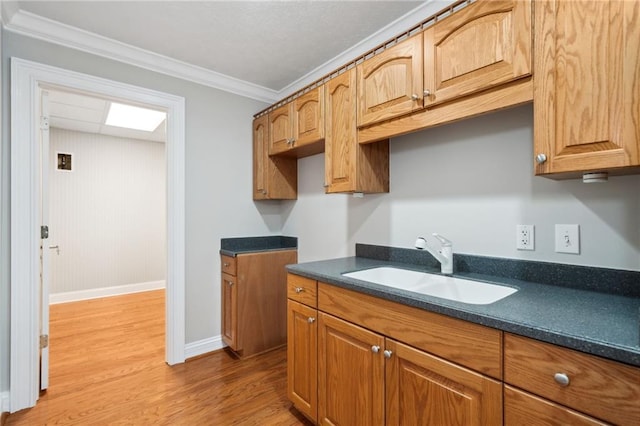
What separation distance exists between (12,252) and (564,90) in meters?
2.92

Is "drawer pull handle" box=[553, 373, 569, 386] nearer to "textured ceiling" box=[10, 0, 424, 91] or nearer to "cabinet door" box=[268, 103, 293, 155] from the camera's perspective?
"textured ceiling" box=[10, 0, 424, 91]

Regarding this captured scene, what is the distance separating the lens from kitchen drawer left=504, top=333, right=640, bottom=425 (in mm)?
721

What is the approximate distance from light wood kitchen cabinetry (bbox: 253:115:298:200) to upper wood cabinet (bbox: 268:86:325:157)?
0.12m

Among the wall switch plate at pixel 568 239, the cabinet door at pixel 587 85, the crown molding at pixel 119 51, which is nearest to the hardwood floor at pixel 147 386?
the wall switch plate at pixel 568 239

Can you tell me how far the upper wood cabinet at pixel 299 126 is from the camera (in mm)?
2119

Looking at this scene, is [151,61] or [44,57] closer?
[44,57]

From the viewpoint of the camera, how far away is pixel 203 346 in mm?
2627

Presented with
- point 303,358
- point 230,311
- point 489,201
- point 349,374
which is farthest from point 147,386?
point 489,201

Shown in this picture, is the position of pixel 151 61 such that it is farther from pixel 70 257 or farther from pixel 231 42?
pixel 70 257

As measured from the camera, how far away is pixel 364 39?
216cm

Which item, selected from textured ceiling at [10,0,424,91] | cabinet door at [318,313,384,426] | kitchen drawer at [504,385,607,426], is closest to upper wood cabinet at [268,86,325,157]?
textured ceiling at [10,0,424,91]

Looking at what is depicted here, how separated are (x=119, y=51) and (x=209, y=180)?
1116 mm

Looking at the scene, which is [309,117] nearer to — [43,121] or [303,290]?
[303,290]

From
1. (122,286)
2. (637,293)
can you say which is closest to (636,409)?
(637,293)
